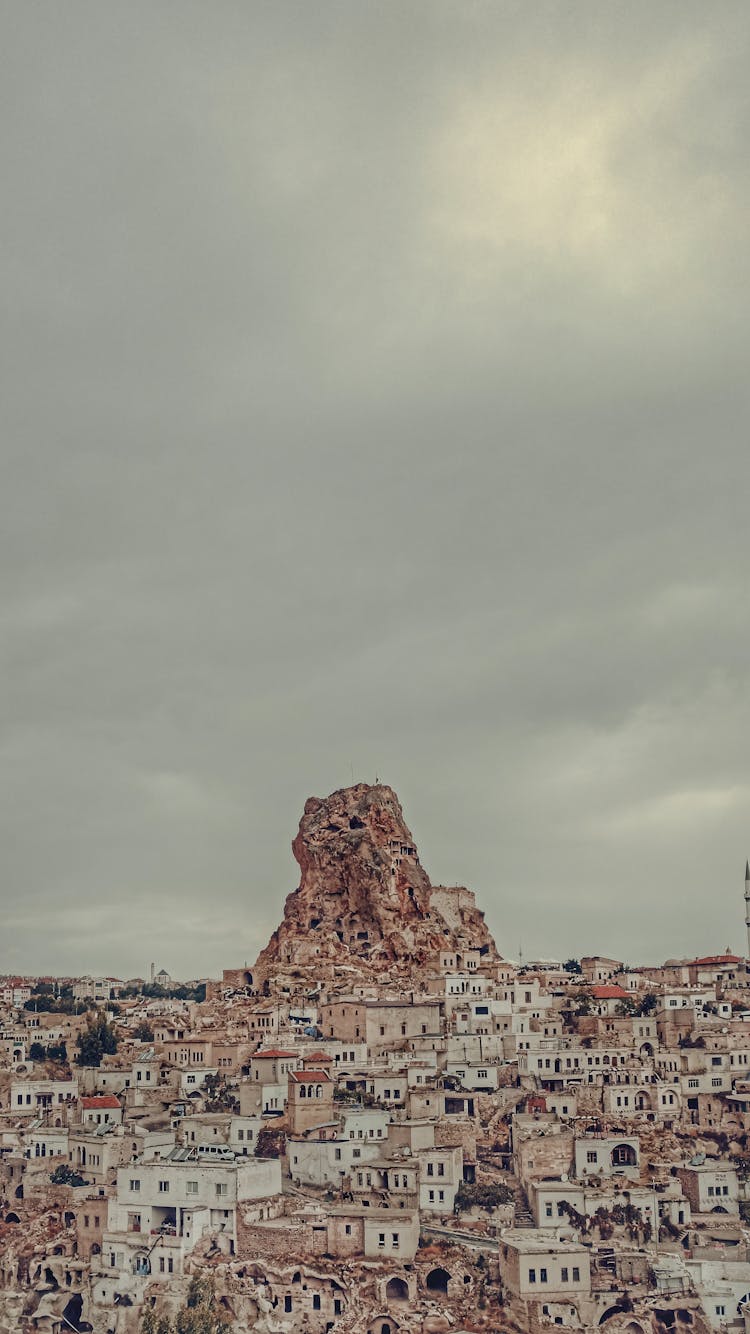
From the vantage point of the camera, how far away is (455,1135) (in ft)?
180

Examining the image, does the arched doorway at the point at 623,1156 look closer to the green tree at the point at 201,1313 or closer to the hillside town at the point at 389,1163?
the hillside town at the point at 389,1163

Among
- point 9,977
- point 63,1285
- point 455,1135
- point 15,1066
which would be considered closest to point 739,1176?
point 455,1135

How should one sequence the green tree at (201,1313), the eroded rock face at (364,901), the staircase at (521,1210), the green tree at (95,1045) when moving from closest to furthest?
the green tree at (201,1313) → the staircase at (521,1210) → the green tree at (95,1045) → the eroded rock face at (364,901)

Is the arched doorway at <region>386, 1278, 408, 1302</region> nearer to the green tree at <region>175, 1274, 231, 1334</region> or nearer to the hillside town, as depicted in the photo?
the hillside town

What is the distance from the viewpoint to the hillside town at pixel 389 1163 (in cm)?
4759

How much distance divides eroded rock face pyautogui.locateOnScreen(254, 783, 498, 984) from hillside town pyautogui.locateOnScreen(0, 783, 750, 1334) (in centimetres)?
577

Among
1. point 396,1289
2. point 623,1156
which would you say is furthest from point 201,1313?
point 623,1156

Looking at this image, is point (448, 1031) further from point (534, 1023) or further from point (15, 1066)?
point (15, 1066)

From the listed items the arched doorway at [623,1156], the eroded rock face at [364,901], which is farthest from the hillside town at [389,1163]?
the eroded rock face at [364,901]

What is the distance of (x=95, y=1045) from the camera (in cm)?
7244

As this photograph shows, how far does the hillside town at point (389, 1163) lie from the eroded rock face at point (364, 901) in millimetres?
5773

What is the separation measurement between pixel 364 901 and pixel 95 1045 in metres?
19.4

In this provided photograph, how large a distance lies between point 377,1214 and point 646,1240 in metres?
8.37

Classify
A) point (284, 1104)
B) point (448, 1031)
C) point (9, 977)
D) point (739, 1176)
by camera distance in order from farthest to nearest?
point (9, 977) → point (448, 1031) → point (284, 1104) → point (739, 1176)
